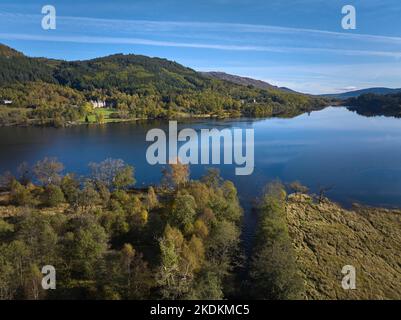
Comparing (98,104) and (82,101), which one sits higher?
(82,101)

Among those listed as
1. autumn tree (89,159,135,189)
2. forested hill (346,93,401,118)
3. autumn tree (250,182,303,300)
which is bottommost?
autumn tree (250,182,303,300)

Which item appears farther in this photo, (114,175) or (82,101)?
(82,101)

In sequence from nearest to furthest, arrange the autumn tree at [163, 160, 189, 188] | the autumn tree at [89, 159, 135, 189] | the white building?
1. the autumn tree at [163, 160, 189, 188]
2. the autumn tree at [89, 159, 135, 189]
3. the white building

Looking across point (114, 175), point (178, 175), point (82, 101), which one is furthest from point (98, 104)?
point (178, 175)

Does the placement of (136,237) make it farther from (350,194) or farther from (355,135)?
(355,135)

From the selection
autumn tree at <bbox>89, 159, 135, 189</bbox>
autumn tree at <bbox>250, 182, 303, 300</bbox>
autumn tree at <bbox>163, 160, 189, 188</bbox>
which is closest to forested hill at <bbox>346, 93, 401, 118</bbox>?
autumn tree at <bbox>163, 160, 189, 188</bbox>

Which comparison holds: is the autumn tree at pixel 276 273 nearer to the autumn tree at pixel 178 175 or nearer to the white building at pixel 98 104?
the autumn tree at pixel 178 175

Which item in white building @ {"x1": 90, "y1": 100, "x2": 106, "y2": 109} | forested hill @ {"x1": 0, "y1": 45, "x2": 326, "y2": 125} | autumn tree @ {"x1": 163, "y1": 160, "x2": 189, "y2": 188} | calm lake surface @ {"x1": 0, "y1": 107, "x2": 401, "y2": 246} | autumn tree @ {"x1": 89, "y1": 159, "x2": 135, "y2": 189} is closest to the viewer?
autumn tree @ {"x1": 163, "y1": 160, "x2": 189, "y2": 188}

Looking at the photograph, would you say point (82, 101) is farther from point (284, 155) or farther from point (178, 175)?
point (178, 175)

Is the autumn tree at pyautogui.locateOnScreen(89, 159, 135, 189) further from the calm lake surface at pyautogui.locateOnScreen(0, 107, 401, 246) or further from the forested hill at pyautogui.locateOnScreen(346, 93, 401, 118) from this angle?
the forested hill at pyautogui.locateOnScreen(346, 93, 401, 118)

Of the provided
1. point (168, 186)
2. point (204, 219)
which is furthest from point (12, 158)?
point (204, 219)
